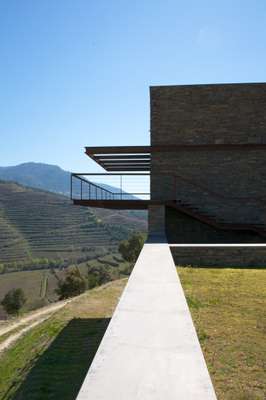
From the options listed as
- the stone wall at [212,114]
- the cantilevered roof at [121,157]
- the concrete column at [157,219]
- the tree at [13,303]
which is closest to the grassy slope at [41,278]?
the tree at [13,303]

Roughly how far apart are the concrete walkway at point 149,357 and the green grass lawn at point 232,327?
0.54 m

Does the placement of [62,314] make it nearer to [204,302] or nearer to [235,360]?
[204,302]

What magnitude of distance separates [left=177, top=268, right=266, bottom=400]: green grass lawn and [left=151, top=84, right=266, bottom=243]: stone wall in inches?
276

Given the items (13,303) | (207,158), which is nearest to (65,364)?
(207,158)

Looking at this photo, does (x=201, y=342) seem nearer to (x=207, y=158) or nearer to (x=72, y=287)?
(x=207, y=158)

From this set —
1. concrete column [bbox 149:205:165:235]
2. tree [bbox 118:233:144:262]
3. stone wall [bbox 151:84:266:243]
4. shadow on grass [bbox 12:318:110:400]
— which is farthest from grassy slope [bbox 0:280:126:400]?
tree [bbox 118:233:144:262]

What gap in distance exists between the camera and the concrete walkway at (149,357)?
2215 millimetres

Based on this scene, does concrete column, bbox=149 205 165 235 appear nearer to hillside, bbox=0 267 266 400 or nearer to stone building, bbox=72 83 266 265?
stone building, bbox=72 83 266 265

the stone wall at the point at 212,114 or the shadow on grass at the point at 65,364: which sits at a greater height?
the stone wall at the point at 212,114

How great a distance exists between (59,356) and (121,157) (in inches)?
396

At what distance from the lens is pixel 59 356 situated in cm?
624

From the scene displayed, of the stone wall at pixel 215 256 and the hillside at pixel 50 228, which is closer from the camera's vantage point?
the stone wall at pixel 215 256

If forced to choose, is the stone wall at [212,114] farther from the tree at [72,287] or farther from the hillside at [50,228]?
the hillside at [50,228]

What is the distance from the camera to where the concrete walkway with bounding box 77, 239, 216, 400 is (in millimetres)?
2215
